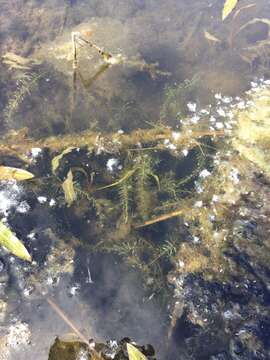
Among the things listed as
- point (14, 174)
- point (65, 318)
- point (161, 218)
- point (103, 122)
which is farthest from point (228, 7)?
point (65, 318)

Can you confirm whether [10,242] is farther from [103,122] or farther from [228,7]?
[228,7]

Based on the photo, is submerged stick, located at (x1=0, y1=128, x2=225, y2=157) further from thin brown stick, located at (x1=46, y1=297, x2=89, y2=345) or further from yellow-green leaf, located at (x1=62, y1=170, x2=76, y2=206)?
thin brown stick, located at (x1=46, y1=297, x2=89, y2=345)

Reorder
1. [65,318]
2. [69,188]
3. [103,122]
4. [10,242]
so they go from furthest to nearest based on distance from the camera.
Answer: [103,122] → [69,188] → [10,242] → [65,318]

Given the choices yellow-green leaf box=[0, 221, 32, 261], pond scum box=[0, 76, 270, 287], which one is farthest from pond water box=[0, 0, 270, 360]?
yellow-green leaf box=[0, 221, 32, 261]

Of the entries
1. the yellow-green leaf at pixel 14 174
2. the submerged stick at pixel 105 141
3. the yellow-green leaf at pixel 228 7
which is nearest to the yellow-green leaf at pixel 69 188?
the yellow-green leaf at pixel 14 174

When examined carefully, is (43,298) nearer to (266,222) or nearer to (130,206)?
(130,206)

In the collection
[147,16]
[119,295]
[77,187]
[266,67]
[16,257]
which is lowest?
[119,295]

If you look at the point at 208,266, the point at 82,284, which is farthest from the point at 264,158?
the point at 82,284
